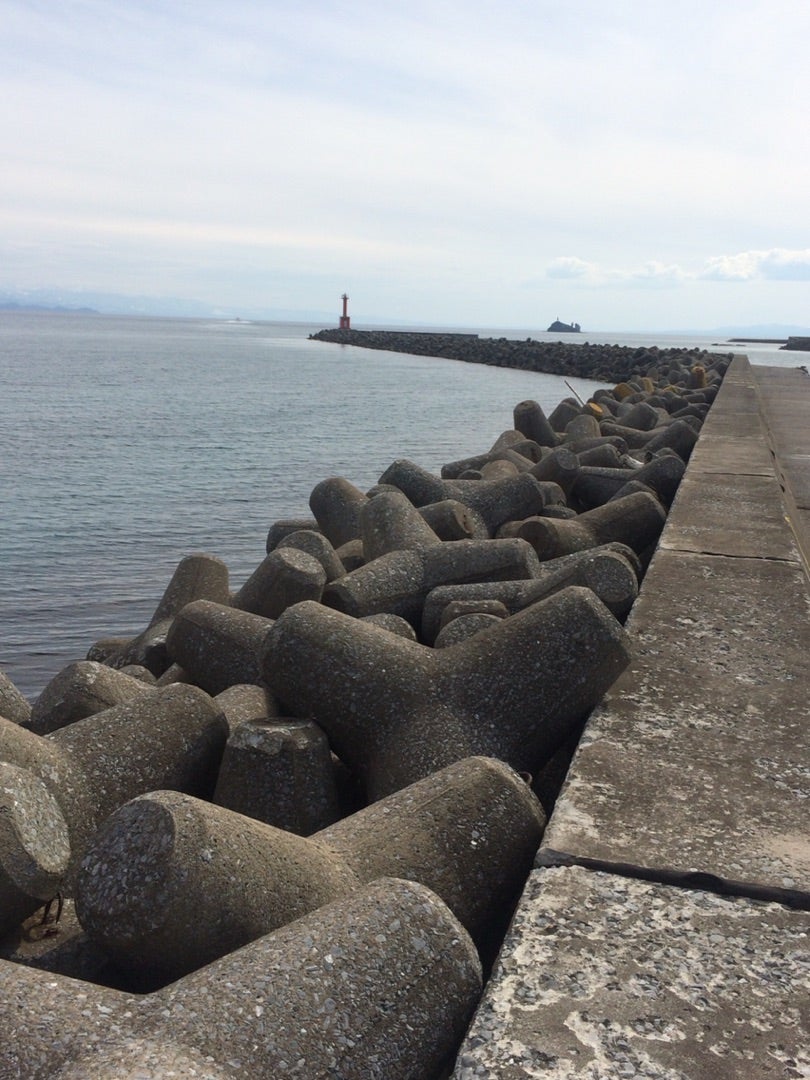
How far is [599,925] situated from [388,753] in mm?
1131

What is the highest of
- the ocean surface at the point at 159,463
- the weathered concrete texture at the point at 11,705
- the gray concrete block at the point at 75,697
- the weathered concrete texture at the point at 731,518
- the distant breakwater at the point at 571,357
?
the distant breakwater at the point at 571,357

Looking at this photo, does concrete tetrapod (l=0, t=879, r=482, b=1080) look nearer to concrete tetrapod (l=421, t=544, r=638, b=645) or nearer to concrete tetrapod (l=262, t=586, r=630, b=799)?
concrete tetrapod (l=262, t=586, r=630, b=799)

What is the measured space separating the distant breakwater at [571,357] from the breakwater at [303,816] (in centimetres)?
1873

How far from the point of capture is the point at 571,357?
4112cm

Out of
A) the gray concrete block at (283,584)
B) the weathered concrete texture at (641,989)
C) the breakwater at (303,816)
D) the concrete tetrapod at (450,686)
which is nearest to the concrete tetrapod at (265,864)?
the breakwater at (303,816)

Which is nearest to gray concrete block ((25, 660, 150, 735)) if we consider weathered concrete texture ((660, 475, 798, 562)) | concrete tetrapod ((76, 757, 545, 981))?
concrete tetrapod ((76, 757, 545, 981))

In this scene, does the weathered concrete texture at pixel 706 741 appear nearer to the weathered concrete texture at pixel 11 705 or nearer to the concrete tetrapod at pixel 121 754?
the concrete tetrapod at pixel 121 754

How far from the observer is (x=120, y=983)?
1979mm

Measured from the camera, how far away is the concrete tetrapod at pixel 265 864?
1840 mm

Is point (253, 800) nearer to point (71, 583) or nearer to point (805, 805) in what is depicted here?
point (805, 805)

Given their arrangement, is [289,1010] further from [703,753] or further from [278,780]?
[703,753]

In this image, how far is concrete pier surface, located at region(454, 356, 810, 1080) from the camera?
146 cm

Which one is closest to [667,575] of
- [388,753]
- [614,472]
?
[388,753]

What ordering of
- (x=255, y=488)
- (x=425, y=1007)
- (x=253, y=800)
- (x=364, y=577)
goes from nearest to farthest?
(x=425, y=1007) → (x=253, y=800) → (x=364, y=577) → (x=255, y=488)
